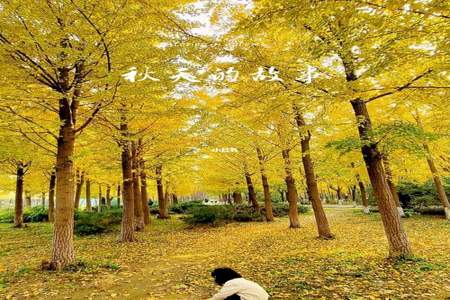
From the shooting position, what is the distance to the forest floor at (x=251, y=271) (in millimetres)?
5324

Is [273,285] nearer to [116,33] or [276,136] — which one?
[116,33]

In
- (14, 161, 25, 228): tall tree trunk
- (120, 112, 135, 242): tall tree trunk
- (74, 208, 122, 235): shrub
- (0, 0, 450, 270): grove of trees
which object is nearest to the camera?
(0, 0, 450, 270): grove of trees

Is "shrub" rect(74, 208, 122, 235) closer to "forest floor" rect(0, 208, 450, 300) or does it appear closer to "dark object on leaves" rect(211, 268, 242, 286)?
"forest floor" rect(0, 208, 450, 300)

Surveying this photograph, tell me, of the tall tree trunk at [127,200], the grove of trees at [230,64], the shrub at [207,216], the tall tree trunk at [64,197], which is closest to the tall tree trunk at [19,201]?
the grove of trees at [230,64]

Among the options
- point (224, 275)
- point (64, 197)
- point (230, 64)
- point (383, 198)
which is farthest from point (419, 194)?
point (64, 197)

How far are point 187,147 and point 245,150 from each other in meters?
4.82

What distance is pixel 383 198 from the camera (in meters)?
7.14

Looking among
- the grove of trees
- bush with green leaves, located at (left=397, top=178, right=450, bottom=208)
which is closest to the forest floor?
the grove of trees

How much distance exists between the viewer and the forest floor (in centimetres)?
532

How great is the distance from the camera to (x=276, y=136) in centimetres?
1407

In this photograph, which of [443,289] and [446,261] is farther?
[446,261]

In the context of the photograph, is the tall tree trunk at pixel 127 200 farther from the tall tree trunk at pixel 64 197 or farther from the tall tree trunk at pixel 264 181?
the tall tree trunk at pixel 264 181

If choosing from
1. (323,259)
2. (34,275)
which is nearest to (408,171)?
(323,259)

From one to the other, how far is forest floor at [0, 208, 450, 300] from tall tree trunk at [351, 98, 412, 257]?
0.41 m
